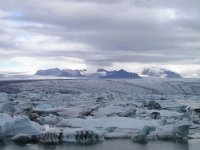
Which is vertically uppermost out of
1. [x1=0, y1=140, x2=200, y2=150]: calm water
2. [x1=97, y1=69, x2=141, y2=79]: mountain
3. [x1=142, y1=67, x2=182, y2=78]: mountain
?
[x1=142, y1=67, x2=182, y2=78]: mountain

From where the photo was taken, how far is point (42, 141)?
42.8ft

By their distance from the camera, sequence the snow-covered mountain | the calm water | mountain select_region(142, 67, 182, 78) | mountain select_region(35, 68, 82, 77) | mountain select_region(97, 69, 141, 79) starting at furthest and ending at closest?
1. mountain select_region(142, 67, 182, 78)
2. mountain select_region(97, 69, 141, 79)
3. the snow-covered mountain
4. mountain select_region(35, 68, 82, 77)
5. the calm water

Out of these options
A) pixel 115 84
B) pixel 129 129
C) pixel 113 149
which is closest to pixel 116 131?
pixel 129 129

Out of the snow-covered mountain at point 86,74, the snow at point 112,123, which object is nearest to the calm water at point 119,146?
the snow at point 112,123

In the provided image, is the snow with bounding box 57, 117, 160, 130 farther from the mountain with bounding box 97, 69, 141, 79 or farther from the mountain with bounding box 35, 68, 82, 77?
the mountain with bounding box 97, 69, 141, 79

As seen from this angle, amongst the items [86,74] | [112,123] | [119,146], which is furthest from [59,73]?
[119,146]

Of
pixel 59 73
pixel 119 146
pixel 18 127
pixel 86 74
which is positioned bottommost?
pixel 119 146

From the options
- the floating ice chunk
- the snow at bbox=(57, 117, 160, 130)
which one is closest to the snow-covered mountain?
the snow at bbox=(57, 117, 160, 130)

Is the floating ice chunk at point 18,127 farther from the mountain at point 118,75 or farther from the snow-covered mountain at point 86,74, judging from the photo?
the mountain at point 118,75

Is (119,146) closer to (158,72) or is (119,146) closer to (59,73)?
(59,73)

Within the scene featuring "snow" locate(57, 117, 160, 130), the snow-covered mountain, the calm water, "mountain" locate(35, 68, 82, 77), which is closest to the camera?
the calm water

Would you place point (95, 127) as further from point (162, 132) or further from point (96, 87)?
point (96, 87)

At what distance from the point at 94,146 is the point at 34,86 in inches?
1726

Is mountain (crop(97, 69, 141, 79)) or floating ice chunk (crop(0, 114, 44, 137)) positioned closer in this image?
floating ice chunk (crop(0, 114, 44, 137))
